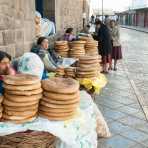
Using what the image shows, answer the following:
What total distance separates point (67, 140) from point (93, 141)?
78cm

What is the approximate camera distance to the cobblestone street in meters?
5.37

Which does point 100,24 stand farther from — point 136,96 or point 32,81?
point 32,81

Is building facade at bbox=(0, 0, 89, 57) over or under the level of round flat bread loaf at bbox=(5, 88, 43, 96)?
over

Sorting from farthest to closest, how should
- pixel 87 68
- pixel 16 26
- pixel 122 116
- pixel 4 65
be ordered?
pixel 122 116 → pixel 16 26 → pixel 87 68 → pixel 4 65

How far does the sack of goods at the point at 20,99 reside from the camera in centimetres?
351

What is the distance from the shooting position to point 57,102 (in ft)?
12.0

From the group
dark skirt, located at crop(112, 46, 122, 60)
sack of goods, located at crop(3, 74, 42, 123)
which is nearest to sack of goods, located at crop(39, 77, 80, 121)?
sack of goods, located at crop(3, 74, 42, 123)

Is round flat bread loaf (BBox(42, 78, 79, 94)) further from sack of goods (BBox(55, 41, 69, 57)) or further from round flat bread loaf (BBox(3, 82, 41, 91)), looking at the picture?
sack of goods (BBox(55, 41, 69, 57))

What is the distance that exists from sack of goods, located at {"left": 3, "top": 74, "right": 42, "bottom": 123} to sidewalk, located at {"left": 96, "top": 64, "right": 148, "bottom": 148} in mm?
1856

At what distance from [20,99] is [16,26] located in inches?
101

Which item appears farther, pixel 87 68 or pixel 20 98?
pixel 87 68

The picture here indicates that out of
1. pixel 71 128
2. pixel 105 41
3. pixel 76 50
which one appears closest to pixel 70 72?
pixel 76 50

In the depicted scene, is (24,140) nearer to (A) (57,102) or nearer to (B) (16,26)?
(A) (57,102)

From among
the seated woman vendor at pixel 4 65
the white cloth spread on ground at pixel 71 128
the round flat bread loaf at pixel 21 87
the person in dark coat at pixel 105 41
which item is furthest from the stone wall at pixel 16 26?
the person in dark coat at pixel 105 41
